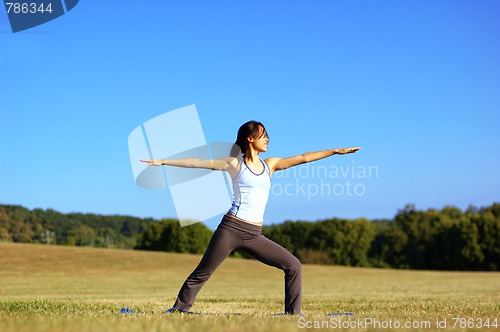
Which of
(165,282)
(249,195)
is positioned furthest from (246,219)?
(165,282)

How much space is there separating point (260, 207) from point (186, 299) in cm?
178

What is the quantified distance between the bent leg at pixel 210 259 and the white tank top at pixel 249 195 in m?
0.36

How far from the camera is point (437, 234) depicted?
10419cm

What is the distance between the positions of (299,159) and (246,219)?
1.35m

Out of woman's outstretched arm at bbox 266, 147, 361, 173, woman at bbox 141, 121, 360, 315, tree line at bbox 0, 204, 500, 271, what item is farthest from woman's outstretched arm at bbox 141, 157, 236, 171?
tree line at bbox 0, 204, 500, 271

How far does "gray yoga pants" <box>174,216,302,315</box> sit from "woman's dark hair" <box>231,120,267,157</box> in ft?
3.47

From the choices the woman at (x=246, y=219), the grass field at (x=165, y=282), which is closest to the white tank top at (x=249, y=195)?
the woman at (x=246, y=219)

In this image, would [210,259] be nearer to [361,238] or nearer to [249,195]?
[249,195]

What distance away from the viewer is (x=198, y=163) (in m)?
9.60

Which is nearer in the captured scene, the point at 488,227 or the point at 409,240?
the point at 488,227

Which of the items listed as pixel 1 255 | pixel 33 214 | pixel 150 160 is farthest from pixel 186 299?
pixel 33 214

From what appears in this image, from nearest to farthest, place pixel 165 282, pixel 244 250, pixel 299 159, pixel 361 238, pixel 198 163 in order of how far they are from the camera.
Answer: pixel 198 163
pixel 244 250
pixel 299 159
pixel 165 282
pixel 361 238

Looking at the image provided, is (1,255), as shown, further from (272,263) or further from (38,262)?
(272,263)

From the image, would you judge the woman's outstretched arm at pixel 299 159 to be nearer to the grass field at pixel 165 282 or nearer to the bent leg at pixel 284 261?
the bent leg at pixel 284 261
